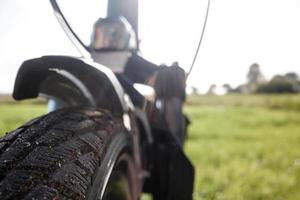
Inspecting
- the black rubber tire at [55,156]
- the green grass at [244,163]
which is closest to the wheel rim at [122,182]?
the black rubber tire at [55,156]

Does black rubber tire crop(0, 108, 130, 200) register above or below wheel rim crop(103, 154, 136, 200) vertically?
above

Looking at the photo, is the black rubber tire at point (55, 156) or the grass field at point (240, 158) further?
the grass field at point (240, 158)

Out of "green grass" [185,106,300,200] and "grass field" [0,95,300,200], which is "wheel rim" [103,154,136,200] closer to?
"grass field" [0,95,300,200]

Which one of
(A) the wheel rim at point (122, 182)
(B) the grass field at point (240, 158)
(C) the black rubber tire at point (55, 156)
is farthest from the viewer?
(B) the grass field at point (240, 158)

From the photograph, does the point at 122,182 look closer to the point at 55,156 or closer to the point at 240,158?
the point at 55,156

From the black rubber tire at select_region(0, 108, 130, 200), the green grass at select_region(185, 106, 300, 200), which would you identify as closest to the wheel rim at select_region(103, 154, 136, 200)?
the black rubber tire at select_region(0, 108, 130, 200)

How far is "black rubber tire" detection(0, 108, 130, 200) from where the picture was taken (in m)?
0.69

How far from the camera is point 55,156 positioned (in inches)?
30.3

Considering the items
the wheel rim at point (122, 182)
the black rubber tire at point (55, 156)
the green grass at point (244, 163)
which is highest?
the black rubber tire at point (55, 156)

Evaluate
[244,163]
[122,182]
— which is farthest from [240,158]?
[122,182]

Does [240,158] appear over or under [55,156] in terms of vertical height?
under

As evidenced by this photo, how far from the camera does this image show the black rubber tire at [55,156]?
2.26 feet

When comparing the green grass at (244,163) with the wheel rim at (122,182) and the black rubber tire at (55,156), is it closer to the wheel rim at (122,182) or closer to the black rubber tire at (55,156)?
the wheel rim at (122,182)

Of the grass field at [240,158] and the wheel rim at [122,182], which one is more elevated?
the wheel rim at [122,182]
